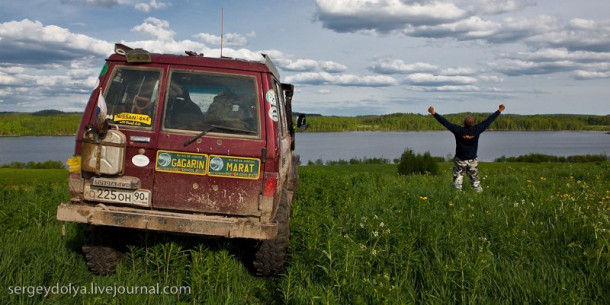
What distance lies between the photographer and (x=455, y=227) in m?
6.35

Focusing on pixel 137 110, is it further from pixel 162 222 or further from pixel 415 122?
pixel 415 122

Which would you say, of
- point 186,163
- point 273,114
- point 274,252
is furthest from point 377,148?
point 186,163

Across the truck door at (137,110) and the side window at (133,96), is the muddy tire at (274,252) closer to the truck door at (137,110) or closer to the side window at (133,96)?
the truck door at (137,110)

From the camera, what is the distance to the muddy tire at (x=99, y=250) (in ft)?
17.7

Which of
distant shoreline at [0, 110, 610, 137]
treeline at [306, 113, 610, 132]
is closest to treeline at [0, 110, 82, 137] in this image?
distant shoreline at [0, 110, 610, 137]

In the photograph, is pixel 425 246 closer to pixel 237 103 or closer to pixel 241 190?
pixel 241 190

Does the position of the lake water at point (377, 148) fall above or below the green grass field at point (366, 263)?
below

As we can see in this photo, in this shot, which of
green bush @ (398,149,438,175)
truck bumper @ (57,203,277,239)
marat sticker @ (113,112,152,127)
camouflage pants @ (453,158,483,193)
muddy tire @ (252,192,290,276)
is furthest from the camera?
green bush @ (398,149,438,175)

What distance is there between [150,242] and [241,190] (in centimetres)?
146

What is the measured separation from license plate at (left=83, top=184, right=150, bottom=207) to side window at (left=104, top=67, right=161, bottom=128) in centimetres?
69

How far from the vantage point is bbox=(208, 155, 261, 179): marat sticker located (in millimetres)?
5105

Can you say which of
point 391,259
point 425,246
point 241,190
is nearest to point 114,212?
point 241,190

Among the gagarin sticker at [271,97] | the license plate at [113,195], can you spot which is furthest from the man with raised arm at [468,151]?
the license plate at [113,195]

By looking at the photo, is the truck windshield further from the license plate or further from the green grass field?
the green grass field
